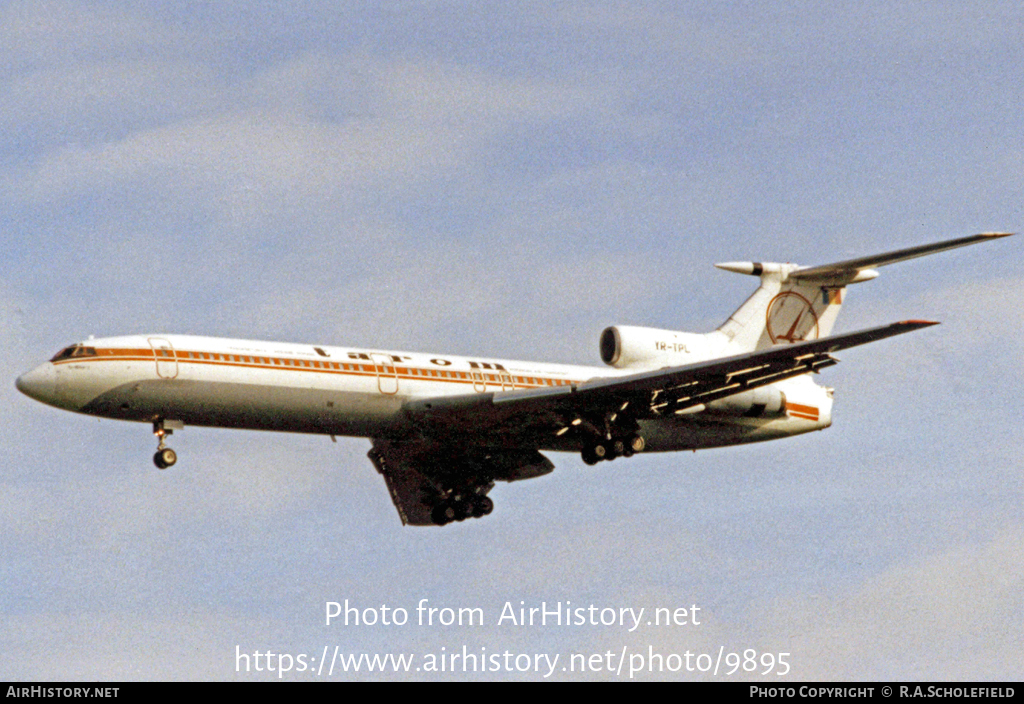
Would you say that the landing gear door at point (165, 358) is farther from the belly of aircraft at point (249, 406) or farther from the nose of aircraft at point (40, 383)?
the nose of aircraft at point (40, 383)

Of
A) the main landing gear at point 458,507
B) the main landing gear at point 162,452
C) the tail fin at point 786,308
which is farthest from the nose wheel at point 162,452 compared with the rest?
the tail fin at point 786,308

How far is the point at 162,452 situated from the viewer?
38.1 m

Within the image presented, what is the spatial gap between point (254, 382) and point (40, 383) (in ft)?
15.6

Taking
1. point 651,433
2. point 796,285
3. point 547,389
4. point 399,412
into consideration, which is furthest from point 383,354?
point 796,285

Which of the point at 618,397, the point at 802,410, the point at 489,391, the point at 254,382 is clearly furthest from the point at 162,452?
the point at 802,410

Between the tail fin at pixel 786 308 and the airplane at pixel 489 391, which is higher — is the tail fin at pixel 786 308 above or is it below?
above

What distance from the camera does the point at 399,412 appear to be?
39.9 meters

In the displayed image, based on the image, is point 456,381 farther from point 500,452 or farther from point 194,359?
point 194,359

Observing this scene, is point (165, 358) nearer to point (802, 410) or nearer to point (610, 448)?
point (610, 448)

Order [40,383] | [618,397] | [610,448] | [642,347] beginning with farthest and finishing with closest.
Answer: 1. [642,347]
2. [610,448]
3. [618,397]
4. [40,383]

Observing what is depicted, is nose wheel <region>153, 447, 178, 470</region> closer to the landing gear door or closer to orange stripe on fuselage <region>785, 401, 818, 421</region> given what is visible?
the landing gear door

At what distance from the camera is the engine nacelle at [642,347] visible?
4338cm

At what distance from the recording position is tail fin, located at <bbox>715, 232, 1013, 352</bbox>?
45875 mm

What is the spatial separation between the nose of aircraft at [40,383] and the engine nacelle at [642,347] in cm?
1429
